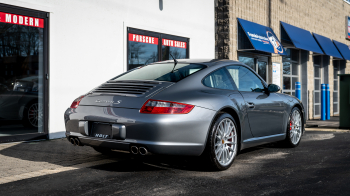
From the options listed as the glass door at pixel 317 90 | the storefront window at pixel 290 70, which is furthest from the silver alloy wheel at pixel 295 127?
the glass door at pixel 317 90

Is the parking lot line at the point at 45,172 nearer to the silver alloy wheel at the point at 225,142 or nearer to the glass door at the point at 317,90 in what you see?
the silver alloy wheel at the point at 225,142

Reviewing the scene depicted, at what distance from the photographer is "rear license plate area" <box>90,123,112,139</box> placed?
4168 millimetres

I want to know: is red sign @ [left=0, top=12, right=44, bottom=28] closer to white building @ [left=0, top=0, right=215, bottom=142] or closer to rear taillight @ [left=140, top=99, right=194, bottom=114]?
white building @ [left=0, top=0, right=215, bottom=142]

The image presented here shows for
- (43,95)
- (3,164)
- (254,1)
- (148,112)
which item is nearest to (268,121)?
(148,112)

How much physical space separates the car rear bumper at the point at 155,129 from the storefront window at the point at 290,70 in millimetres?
11570

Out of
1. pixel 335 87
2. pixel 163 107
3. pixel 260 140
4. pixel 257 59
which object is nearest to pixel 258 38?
pixel 257 59

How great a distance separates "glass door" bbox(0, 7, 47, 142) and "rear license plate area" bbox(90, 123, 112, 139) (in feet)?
10.1

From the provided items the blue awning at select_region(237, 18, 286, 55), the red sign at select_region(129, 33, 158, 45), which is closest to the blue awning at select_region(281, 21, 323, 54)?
the blue awning at select_region(237, 18, 286, 55)

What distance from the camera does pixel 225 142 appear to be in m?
4.62

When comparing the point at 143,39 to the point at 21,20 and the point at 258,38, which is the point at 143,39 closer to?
the point at 21,20

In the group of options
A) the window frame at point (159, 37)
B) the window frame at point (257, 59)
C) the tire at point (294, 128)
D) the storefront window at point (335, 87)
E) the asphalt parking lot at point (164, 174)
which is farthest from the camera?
the storefront window at point (335, 87)

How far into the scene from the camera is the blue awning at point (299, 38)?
48.0ft

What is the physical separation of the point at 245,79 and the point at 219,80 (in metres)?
0.77

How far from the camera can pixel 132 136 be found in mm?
4035
